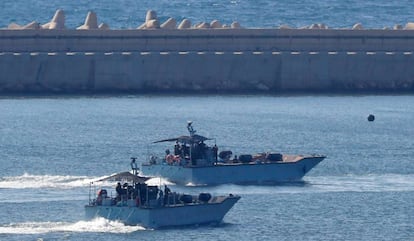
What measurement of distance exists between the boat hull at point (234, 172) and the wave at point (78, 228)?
38.0 ft

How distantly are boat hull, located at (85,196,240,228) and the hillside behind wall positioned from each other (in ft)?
208

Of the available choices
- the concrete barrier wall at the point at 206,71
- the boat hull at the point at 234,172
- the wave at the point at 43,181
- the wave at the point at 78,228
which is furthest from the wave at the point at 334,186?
the concrete barrier wall at the point at 206,71

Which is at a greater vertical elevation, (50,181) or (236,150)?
(236,150)

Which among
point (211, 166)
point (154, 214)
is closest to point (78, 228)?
point (154, 214)

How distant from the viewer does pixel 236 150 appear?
9781 cm

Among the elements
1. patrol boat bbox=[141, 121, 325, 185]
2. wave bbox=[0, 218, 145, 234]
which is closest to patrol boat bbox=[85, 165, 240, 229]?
wave bbox=[0, 218, 145, 234]

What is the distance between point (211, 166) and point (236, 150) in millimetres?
15675

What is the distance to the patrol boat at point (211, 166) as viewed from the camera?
269 feet

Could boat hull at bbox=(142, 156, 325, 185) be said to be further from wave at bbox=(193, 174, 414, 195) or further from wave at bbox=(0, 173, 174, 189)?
wave at bbox=(0, 173, 174, 189)

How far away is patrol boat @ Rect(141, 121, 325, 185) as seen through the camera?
269 feet

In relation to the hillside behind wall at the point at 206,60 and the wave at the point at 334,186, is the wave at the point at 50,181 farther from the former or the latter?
the hillside behind wall at the point at 206,60

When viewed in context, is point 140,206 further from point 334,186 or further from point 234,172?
point 334,186

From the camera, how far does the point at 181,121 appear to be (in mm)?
114375

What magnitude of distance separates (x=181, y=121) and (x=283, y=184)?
30912mm
